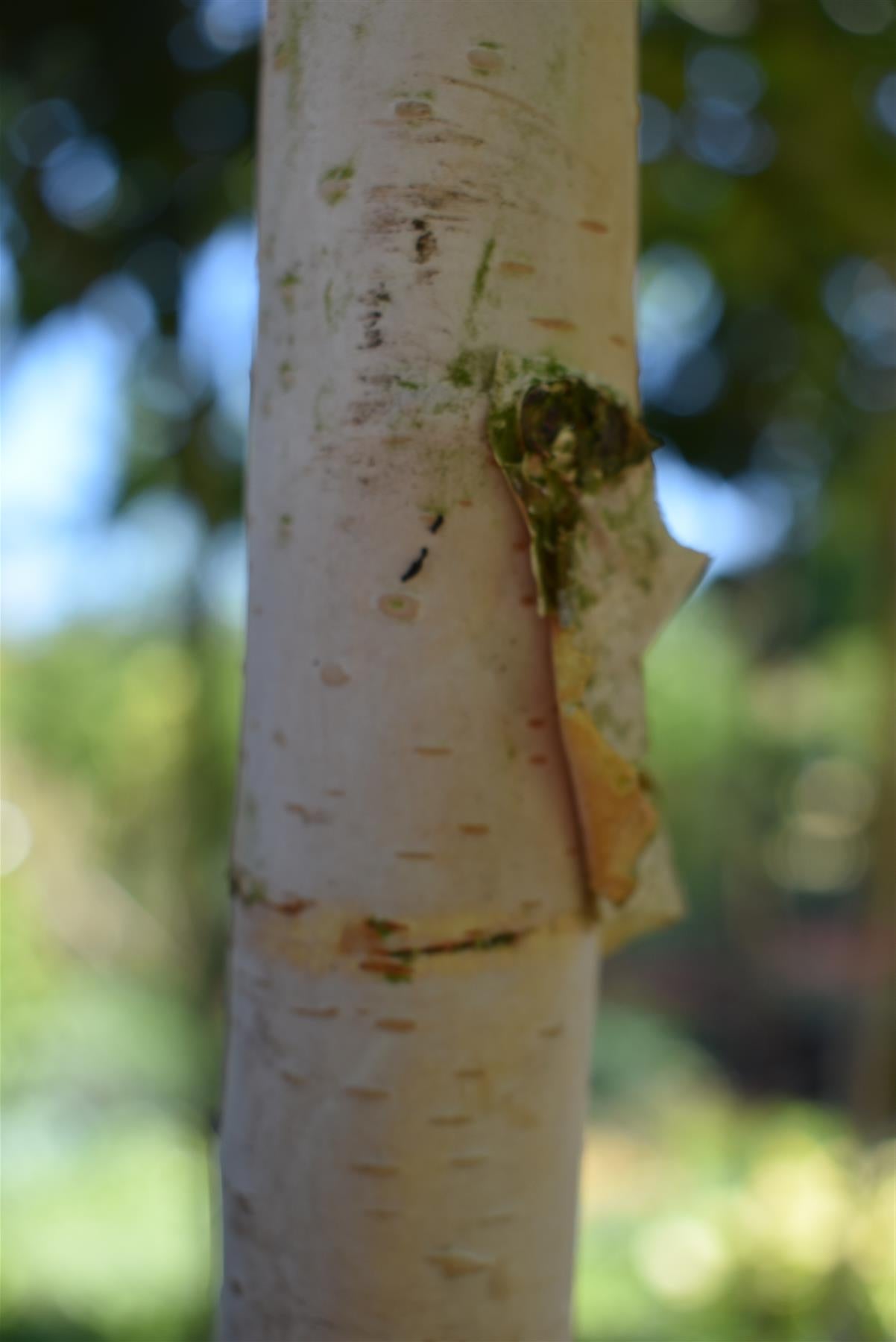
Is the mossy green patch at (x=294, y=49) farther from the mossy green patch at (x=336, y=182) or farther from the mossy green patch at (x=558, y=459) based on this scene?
the mossy green patch at (x=558, y=459)

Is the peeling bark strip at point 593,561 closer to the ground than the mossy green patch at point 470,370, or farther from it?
closer to the ground

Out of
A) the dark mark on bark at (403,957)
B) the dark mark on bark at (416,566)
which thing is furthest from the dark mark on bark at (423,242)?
the dark mark on bark at (403,957)

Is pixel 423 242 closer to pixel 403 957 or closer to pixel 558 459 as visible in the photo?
pixel 558 459

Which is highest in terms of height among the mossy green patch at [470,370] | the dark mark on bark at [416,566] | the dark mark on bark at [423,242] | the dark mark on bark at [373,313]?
the dark mark on bark at [423,242]

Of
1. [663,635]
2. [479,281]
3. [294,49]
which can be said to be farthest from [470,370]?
[663,635]

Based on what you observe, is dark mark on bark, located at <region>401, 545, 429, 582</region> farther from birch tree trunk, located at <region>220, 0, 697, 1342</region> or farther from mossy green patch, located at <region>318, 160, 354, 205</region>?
mossy green patch, located at <region>318, 160, 354, 205</region>

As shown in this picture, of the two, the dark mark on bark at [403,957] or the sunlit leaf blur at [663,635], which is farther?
the sunlit leaf blur at [663,635]

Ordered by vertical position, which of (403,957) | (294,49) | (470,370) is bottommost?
(403,957)
